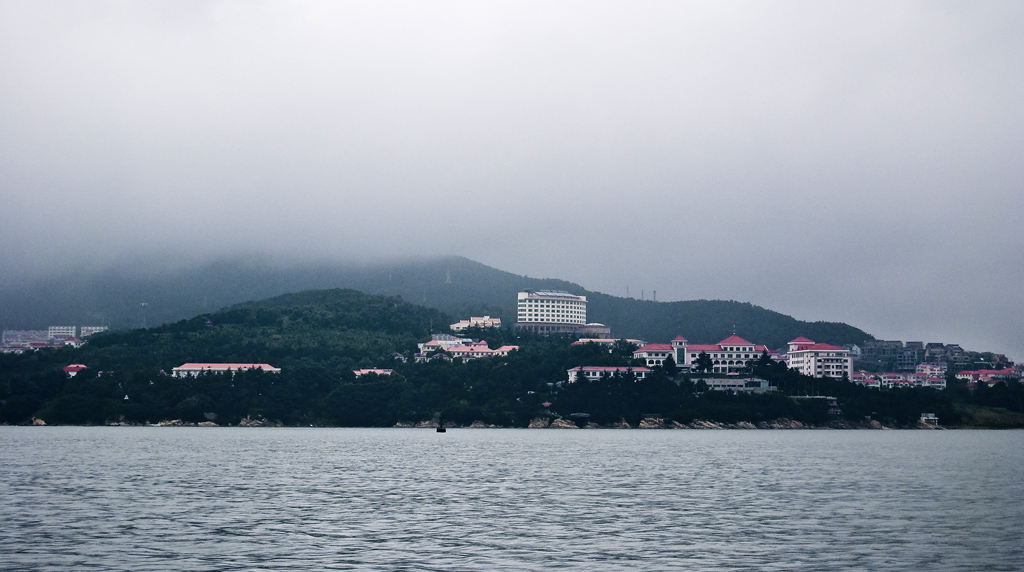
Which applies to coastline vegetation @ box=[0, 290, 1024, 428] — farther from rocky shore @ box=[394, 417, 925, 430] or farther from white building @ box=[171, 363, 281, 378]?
white building @ box=[171, 363, 281, 378]

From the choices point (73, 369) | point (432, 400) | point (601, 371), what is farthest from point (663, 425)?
point (73, 369)

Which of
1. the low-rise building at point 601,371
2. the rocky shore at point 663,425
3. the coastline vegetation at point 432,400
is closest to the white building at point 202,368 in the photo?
the coastline vegetation at point 432,400

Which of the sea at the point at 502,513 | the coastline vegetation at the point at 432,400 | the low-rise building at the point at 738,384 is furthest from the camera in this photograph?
the low-rise building at the point at 738,384

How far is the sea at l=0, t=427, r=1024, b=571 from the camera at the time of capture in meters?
29.8

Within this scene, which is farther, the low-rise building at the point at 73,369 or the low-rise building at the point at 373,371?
the low-rise building at the point at 373,371

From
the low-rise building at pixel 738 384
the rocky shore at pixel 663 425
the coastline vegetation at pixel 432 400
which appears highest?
the low-rise building at pixel 738 384

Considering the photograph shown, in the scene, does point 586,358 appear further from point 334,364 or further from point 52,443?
point 52,443

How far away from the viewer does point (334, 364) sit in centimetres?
19688

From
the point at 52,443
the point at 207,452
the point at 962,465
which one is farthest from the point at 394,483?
the point at 52,443

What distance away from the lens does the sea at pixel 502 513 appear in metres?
29.8

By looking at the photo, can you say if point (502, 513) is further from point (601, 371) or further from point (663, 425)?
point (601, 371)

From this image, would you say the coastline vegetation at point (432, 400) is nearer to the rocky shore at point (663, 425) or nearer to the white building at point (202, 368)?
the rocky shore at point (663, 425)

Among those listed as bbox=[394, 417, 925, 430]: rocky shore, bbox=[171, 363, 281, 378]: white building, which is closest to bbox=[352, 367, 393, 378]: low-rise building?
bbox=[171, 363, 281, 378]: white building

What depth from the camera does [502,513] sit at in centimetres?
4119
